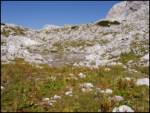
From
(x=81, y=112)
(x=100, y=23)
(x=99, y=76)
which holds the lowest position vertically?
(x=81, y=112)

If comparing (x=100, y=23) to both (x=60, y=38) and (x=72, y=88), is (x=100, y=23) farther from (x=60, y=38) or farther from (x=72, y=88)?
(x=72, y=88)

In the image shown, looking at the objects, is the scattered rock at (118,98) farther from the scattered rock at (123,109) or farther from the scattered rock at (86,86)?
the scattered rock at (86,86)

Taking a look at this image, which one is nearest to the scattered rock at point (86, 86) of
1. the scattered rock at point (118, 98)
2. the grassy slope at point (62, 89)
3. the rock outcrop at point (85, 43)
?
the grassy slope at point (62, 89)

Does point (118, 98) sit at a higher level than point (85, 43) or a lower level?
lower

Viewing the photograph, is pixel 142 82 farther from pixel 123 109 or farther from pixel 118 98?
pixel 123 109

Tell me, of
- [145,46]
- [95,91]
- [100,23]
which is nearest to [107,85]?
[95,91]

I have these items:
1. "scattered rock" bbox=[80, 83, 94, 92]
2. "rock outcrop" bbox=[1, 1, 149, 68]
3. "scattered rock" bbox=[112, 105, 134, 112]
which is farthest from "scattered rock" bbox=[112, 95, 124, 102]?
"rock outcrop" bbox=[1, 1, 149, 68]

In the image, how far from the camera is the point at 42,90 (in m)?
18.3

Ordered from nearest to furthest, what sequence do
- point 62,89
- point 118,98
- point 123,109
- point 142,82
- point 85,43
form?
point 123,109 → point 118,98 → point 62,89 → point 142,82 → point 85,43

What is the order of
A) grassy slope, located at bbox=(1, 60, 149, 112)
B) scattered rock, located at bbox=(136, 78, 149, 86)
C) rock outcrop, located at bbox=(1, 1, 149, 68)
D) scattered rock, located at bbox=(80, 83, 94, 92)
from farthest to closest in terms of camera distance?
rock outcrop, located at bbox=(1, 1, 149, 68) < scattered rock, located at bbox=(136, 78, 149, 86) < scattered rock, located at bbox=(80, 83, 94, 92) < grassy slope, located at bbox=(1, 60, 149, 112)

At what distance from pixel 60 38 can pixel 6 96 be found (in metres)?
41.0

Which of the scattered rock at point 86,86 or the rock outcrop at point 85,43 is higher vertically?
the rock outcrop at point 85,43

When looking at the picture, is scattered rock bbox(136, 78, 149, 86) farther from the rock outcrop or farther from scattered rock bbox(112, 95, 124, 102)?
the rock outcrop

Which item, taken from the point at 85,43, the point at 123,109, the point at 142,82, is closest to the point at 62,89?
the point at 123,109
